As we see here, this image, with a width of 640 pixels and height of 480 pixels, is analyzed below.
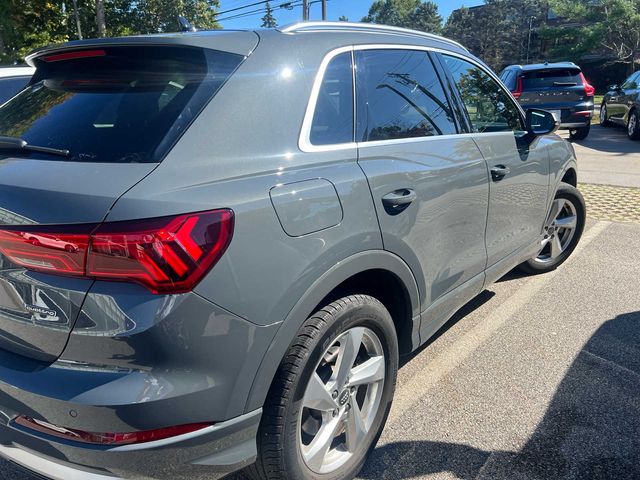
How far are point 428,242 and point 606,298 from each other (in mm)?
2374

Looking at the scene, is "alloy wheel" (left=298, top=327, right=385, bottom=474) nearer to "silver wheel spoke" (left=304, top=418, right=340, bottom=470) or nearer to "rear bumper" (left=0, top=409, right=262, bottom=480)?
"silver wheel spoke" (left=304, top=418, right=340, bottom=470)

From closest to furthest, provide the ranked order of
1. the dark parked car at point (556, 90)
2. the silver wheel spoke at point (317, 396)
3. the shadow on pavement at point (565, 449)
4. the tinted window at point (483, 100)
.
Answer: the silver wheel spoke at point (317, 396) < the shadow on pavement at point (565, 449) < the tinted window at point (483, 100) < the dark parked car at point (556, 90)

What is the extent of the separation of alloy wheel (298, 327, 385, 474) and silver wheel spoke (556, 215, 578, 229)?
9.36ft

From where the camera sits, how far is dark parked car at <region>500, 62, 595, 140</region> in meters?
11.4

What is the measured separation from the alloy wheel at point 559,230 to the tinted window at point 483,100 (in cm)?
108

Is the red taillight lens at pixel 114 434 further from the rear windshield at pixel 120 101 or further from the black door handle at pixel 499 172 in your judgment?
the black door handle at pixel 499 172

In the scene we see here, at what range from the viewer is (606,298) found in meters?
4.05

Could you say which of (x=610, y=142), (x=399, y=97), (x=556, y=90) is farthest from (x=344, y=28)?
(x=610, y=142)

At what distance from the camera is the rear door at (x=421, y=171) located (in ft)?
7.30

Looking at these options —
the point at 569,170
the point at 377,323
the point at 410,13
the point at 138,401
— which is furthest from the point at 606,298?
the point at 410,13

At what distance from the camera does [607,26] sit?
101 feet

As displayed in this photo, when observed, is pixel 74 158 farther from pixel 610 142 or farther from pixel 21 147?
pixel 610 142

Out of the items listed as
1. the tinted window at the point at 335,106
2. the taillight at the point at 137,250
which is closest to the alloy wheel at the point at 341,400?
the taillight at the point at 137,250

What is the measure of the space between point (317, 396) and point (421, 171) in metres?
1.10
